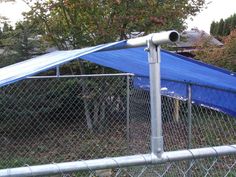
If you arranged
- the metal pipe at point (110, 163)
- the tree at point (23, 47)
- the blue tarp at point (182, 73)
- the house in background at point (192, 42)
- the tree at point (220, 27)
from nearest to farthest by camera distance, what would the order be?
the metal pipe at point (110, 163)
the blue tarp at point (182, 73)
the tree at point (23, 47)
the house in background at point (192, 42)
the tree at point (220, 27)

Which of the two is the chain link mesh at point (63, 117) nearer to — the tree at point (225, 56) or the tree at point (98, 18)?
the tree at point (98, 18)

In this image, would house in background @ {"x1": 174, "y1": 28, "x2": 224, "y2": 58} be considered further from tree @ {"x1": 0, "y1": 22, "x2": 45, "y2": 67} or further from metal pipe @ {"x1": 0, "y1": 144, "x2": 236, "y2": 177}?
metal pipe @ {"x1": 0, "y1": 144, "x2": 236, "y2": 177}

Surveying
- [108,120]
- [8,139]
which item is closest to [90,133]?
[108,120]

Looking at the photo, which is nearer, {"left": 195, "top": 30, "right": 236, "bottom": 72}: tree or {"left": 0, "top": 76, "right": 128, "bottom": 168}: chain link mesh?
{"left": 0, "top": 76, "right": 128, "bottom": 168}: chain link mesh

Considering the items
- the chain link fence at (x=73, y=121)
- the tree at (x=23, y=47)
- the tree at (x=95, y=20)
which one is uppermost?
the tree at (x=95, y=20)

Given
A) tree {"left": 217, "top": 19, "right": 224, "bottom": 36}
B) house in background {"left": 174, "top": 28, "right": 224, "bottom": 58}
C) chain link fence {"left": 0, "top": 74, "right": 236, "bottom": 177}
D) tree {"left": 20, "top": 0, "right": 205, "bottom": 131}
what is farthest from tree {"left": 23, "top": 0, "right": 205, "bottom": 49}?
tree {"left": 217, "top": 19, "right": 224, "bottom": 36}

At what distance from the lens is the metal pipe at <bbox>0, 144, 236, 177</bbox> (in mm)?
1657

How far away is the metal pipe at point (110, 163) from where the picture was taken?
5.44 feet

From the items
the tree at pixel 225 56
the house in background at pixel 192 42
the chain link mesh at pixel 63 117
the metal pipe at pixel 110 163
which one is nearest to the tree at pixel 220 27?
the house in background at pixel 192 42

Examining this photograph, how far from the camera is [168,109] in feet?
22.0

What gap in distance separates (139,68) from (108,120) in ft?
9.36

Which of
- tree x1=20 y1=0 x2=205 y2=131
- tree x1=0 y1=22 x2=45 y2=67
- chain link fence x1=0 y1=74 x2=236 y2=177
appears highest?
tree x1=20 y1=0 x2=205 y2=131

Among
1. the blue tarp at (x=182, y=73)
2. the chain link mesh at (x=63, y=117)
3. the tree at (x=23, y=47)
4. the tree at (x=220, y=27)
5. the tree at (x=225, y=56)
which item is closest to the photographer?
the blue tarp at (x=182, y=73)

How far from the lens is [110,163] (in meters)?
1.77
